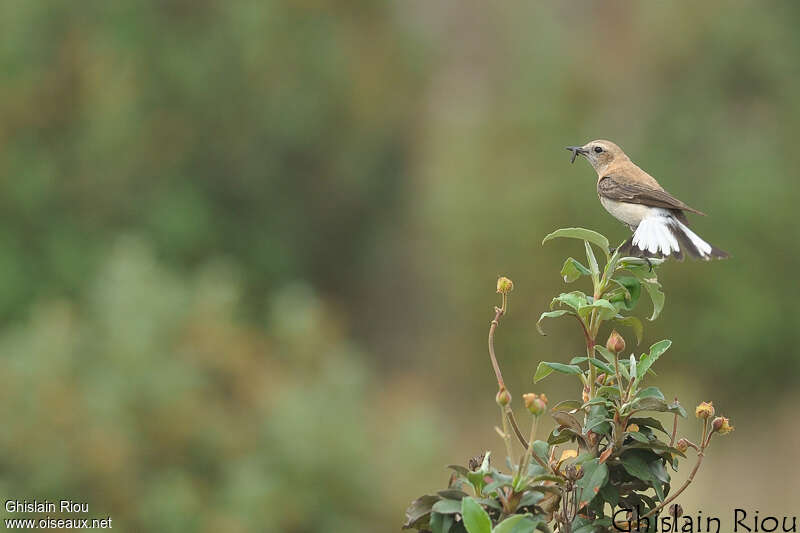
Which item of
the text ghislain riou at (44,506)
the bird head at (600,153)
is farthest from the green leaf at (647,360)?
the text ghislain riou at (44,506)

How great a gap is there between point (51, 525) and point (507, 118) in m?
8.13

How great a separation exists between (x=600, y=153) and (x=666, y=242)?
2.76 feet

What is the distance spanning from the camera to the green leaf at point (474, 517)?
4.53 ft

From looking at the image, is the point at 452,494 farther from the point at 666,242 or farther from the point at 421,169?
the point at 421,169

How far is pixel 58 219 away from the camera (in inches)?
473

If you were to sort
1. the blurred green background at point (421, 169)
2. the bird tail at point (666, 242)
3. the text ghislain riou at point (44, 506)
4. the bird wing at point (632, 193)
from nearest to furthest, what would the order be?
the bird tail at point (666, 242)
the bird wing at point (632, 193)
the text ghislain riou at point (44, 506)
the blurred green background at point (421, 169)

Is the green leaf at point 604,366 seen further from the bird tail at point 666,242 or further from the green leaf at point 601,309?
the bird tail at point 666,242

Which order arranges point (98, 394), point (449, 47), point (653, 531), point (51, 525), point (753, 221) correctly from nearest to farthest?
1. point (653, 531)
2. point (51, 525)
3. point (98, 394)
4. point (753, 221)
5. point (449, 47)

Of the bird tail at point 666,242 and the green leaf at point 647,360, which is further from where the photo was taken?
the bird tail at point 666,242

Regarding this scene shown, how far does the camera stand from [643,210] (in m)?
2.36

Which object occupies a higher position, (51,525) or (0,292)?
(0,292)

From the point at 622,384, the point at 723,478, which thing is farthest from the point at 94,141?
the point at 622,384

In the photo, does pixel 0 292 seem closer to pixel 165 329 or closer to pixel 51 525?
pixel 165 329

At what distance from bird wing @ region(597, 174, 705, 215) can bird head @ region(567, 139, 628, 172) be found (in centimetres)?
17
